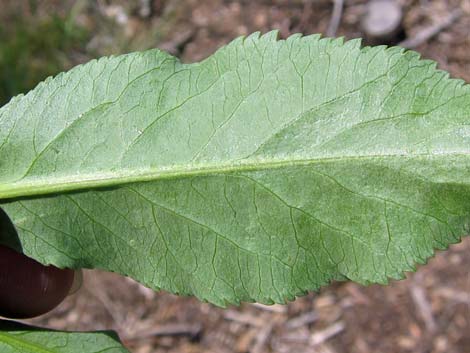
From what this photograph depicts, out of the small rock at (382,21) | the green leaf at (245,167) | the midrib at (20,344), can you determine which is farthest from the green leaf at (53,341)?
the small rock at (382,21)

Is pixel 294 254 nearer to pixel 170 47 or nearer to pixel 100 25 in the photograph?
pixel 170 47

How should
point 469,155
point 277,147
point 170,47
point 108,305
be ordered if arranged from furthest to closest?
1. point 170,47
2. point 108,305
3. point 277,147
4. point 469,155

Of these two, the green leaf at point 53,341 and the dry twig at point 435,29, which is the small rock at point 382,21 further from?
the green leaf at point 53,341

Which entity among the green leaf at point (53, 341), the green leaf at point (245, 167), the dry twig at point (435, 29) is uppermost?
the dry twig at point (435, 29)

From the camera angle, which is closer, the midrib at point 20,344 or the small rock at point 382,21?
the midrib at point 20,344

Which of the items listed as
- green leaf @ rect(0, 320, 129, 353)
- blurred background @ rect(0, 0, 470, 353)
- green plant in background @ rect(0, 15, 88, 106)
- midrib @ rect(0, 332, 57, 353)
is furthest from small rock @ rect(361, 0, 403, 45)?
midrib @ rect(0, 332, 57, 353)

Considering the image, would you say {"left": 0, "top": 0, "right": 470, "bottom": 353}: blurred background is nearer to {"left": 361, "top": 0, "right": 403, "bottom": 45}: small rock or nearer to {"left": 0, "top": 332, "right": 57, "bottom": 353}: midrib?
{"left": 361, "top": 0, "right": 403, "bottom": 45}: small rock

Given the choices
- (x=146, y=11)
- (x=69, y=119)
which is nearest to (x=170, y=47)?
(x=146, y=11)
